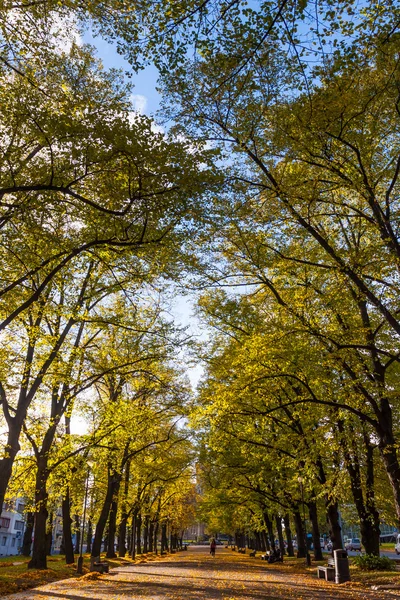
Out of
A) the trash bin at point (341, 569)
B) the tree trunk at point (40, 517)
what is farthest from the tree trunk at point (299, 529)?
the tree trunk at point (40, 517)

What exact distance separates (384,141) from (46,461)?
16980 mm

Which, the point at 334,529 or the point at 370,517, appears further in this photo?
the point at 334,529

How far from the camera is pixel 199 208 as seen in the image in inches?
384

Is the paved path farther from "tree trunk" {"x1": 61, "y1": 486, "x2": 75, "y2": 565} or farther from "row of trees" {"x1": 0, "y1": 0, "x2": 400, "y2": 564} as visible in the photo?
"tree trunk" {"x1": 61, "y1": 486, "x2": 75, "y2": 565}

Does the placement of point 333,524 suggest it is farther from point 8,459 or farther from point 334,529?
point 8,459

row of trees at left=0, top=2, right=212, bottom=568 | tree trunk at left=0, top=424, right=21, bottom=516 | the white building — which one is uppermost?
row of trees at left=0, top=2, right=212, bottom=568

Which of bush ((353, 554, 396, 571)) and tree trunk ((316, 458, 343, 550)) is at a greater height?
tree trunk ((316, 458, 343, 550))

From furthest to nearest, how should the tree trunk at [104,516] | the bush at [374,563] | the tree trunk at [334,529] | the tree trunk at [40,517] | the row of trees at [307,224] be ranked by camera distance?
the tree trunk at [104,516] → the tree trunk at [334,529] → the tree trunk at [40,517] → the bush at [374,563] → the row of trees at [307,224]

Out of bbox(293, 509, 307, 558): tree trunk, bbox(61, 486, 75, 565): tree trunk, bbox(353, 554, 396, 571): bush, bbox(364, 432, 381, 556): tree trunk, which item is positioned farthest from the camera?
bbox(293, 509, 307, 558): tree trunk

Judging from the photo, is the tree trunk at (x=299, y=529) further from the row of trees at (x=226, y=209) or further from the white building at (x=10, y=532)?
the white building at (x=10, y=532)

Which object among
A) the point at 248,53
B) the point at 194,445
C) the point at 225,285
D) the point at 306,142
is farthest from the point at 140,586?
the point at 194,445

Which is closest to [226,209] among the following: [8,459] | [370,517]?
[8,459]

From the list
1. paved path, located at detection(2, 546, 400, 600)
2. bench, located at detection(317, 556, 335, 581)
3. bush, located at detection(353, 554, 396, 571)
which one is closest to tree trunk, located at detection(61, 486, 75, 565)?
paved path, located at detection(2, 546, 400, 600)

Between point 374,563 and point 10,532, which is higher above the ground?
point 374,563
